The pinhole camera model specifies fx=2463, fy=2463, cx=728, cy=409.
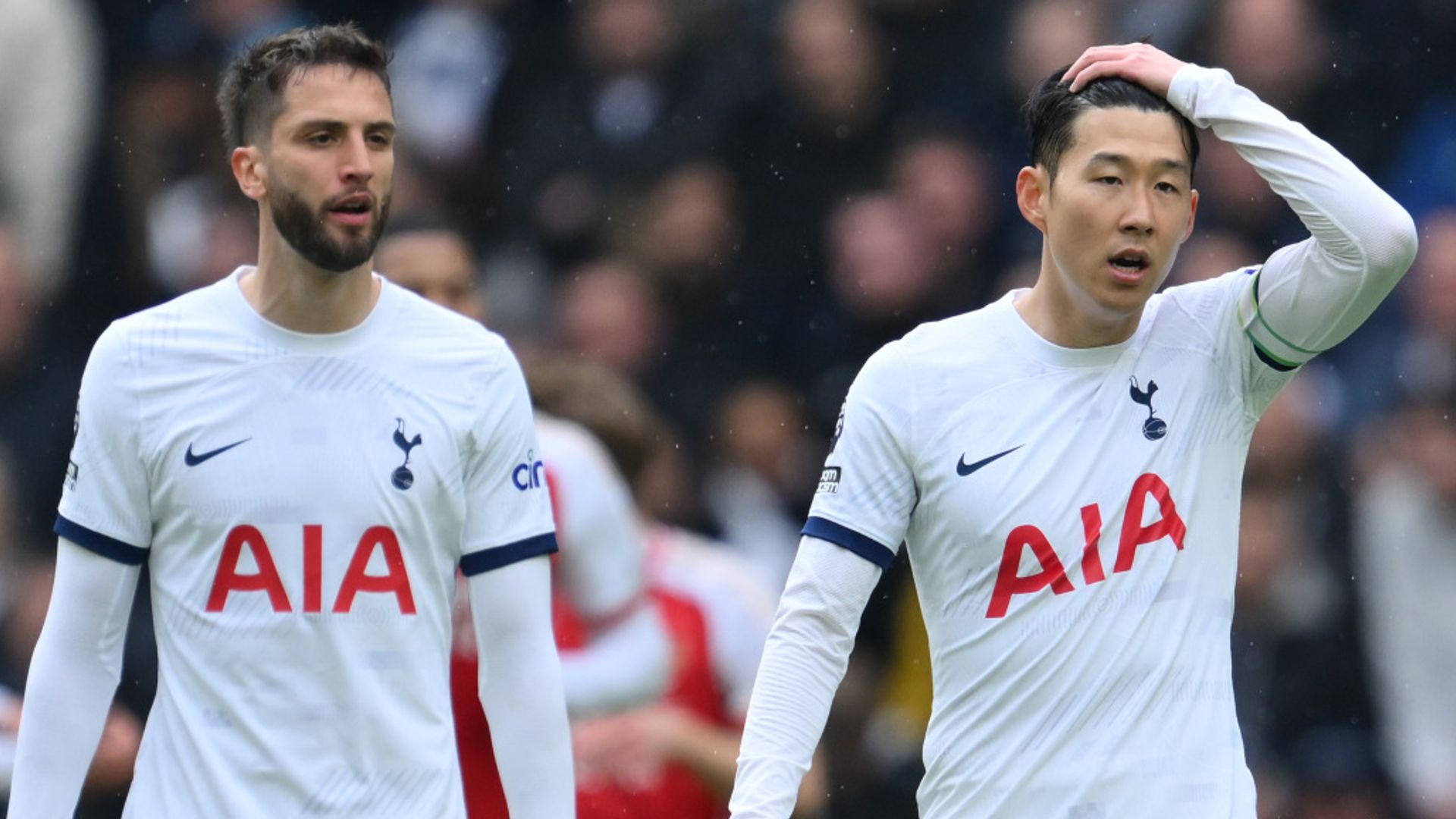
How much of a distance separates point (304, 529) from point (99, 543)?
0.39m

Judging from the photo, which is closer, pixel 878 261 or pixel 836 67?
pixel 878 261

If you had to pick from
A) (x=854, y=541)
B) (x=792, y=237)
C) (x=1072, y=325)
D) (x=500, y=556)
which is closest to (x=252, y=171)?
(x=500, y=556)

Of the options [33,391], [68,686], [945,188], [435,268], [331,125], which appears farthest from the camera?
[945,188]

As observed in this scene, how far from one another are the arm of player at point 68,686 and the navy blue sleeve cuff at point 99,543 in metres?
0.01

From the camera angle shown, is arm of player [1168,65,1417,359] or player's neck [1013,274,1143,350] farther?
player's neck [1013,274,1143,350]

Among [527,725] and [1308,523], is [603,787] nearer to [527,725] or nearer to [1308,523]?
[527,725]

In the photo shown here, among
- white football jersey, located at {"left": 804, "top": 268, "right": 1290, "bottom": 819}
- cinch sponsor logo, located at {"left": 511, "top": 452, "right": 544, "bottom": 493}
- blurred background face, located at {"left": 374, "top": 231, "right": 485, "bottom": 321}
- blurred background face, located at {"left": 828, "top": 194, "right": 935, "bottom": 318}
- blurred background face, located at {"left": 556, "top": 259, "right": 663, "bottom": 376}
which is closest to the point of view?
white football jersey, located at {"left": 804, "top": 268, "right": 1290, "bottom": 819}

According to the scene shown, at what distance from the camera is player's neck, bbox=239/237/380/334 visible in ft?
15.9

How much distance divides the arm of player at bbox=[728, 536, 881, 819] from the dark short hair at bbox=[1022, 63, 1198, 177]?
877mm

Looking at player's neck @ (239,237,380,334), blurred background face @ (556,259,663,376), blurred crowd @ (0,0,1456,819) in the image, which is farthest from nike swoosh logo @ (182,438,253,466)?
blurred background face @ (556,259,663,376)

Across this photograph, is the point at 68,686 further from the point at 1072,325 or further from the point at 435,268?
the point at 1072,325

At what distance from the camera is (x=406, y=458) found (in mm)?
4758

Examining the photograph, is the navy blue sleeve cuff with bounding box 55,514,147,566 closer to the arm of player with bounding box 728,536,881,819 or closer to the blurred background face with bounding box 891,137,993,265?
the arm of player with bounding box 728,536,881,819

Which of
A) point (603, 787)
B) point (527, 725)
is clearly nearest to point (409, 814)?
point (527, 725)
